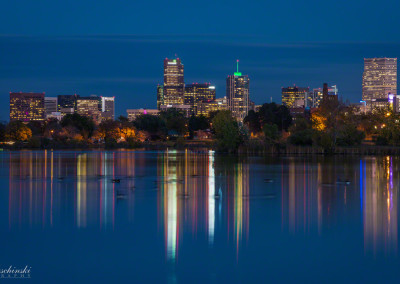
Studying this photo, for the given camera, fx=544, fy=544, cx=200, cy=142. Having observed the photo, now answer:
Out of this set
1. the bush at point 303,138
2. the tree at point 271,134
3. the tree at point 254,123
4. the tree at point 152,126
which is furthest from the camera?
the tree at point 254,123

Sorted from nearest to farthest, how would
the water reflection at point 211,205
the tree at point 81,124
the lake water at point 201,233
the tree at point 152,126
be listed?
the lake water at point 201,233 < the water reflection at point 211,205 < the tree at point 81,124 < the tree at point 152,126

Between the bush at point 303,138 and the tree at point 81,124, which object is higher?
the tree at point 81,124

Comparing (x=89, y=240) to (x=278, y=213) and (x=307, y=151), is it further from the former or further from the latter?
(x=307, y=151)

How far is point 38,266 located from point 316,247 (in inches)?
308

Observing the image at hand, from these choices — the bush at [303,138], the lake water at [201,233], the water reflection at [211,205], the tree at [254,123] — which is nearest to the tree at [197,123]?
the tree at [254,123]

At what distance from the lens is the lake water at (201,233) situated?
13.6 m

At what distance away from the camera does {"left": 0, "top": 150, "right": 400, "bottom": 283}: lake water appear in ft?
44.7

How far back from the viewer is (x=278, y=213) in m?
22.0

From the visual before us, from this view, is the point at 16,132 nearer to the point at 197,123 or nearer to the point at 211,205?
the point at 197,123

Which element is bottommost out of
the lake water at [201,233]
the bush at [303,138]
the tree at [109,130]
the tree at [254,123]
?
the lake water at [201,233]

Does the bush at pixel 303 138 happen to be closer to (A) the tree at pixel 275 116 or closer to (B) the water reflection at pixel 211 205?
(B) the water reflection at pixel 211 205

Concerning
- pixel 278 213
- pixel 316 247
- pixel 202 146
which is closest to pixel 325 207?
pixel 278 213

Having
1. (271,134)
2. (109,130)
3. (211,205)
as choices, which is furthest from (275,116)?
(211,205)

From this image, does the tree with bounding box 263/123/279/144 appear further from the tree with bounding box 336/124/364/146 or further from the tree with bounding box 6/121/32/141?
the tree with bounding box 6/121/32/141
